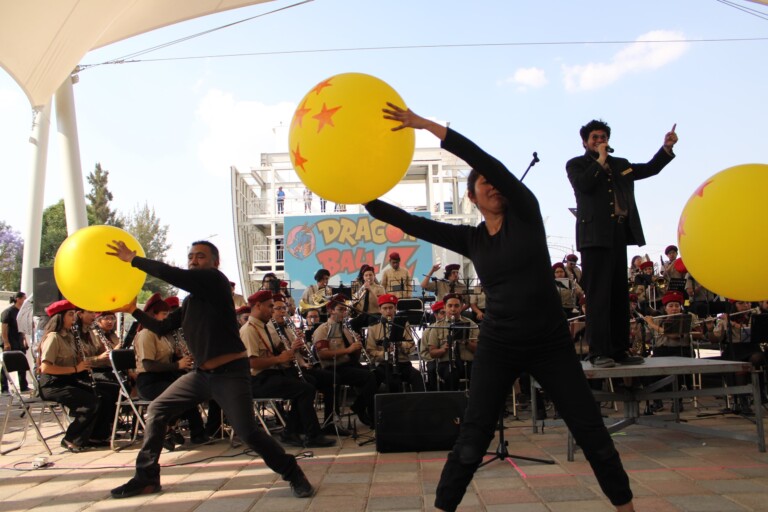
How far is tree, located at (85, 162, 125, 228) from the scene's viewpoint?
66.1 m

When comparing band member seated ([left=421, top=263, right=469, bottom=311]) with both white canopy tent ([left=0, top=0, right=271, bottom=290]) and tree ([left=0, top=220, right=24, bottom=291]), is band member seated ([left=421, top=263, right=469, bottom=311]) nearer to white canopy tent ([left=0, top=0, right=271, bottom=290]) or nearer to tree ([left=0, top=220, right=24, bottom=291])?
white canopy tent ([left=0, top=0, right=271, bottom=290])

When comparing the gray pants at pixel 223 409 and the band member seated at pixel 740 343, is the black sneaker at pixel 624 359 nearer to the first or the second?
the band member seated at pixel 740 343

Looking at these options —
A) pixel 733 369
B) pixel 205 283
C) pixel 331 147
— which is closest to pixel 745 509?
pixel 733 369

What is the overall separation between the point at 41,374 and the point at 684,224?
6496 millimetres

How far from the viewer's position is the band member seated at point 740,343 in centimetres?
790

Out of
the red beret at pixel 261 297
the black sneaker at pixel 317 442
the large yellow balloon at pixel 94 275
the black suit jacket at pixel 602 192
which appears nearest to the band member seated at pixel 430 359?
the black sneaker at pixel 317 442

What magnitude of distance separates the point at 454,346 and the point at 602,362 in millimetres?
3417

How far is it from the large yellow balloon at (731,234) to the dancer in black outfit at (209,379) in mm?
3206

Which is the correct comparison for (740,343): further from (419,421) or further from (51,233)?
(51,233)

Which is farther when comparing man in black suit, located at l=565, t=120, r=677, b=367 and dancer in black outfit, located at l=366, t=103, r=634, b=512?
man in black suit, located at l=565, t=120, r=677, b=367

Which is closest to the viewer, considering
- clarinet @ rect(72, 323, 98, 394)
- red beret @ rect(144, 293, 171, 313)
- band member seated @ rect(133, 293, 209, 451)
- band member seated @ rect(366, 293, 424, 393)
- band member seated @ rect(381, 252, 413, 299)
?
band member seated @ rect(133, 293, 209, 451)

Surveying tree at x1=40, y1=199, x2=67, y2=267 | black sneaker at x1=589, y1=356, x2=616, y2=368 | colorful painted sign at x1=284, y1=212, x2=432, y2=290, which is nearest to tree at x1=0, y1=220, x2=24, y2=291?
tree at x1=40, y1=199, x2=67, y2=267

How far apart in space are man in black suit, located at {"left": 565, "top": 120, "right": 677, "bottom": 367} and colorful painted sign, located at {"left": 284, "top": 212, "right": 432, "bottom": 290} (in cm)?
1610

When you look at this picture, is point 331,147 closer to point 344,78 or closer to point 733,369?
point 344,78
